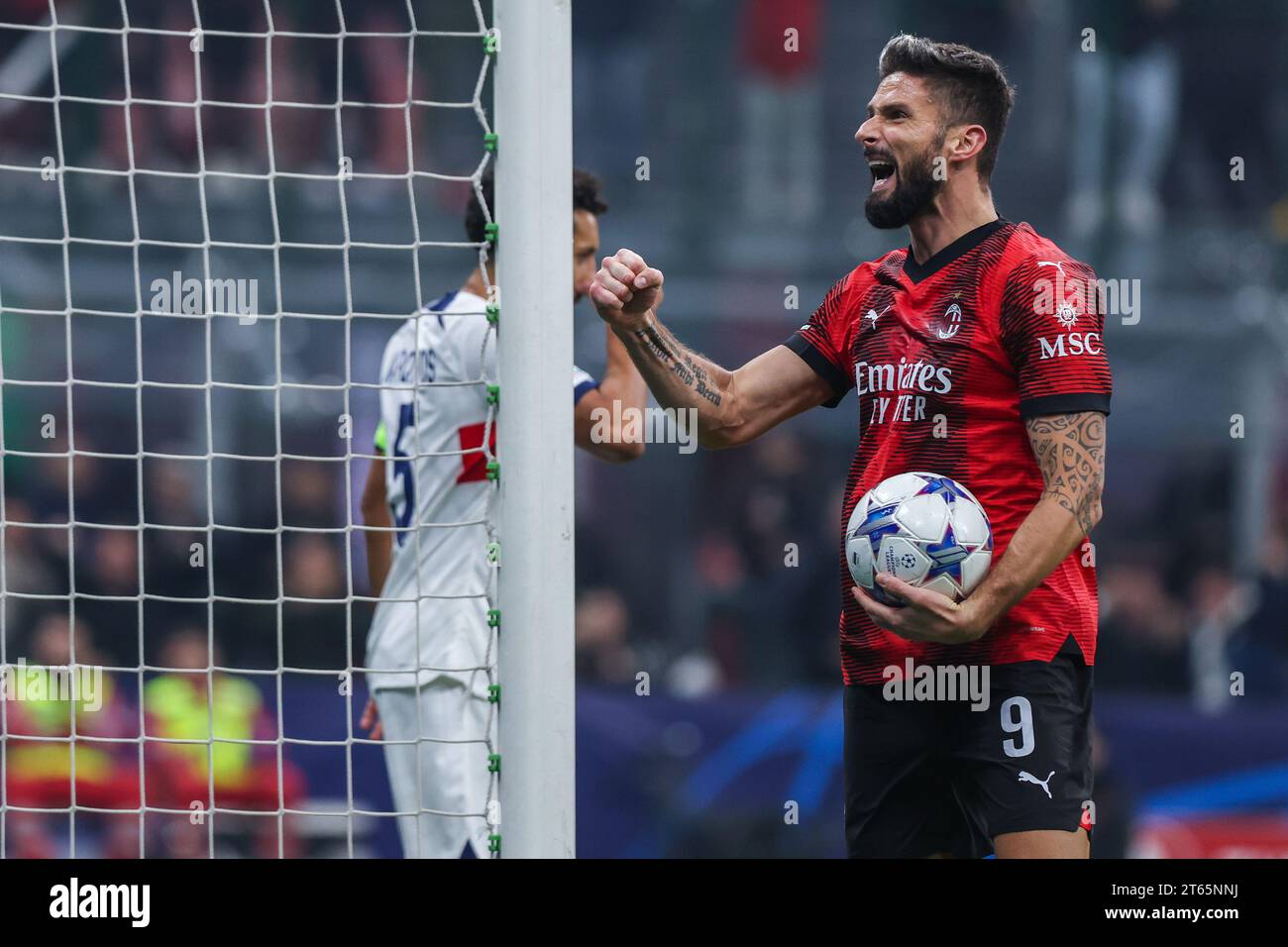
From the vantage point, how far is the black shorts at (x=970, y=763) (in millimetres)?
3512

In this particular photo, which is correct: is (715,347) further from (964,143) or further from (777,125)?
(964,143)

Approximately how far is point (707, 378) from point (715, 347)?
23.0 ft

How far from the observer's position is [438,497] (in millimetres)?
4793

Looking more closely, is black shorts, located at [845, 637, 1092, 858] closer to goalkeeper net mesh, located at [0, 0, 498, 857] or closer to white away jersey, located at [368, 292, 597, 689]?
white away jersey, located at [368, 292, 597, 689]

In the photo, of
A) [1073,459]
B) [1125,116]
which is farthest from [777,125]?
[1073,459]

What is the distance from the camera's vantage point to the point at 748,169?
37.2 ft

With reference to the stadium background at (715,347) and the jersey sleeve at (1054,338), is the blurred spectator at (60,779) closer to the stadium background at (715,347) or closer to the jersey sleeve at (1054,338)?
the stadium background at (715,347)

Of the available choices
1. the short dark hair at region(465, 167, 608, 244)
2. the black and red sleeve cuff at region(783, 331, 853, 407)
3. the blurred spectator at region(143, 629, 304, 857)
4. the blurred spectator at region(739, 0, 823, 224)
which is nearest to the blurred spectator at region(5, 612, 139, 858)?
the blurred spectator at region(143, 629, 304, 857)

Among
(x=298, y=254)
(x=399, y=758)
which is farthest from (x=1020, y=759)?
(x=298, y=254)

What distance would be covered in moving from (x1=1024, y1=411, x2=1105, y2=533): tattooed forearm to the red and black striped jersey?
0.03 m

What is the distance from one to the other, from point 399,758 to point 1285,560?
5.57 metres

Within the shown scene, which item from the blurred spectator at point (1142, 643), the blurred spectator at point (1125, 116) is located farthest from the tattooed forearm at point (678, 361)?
the blurred spectator at point (1125, 116)
